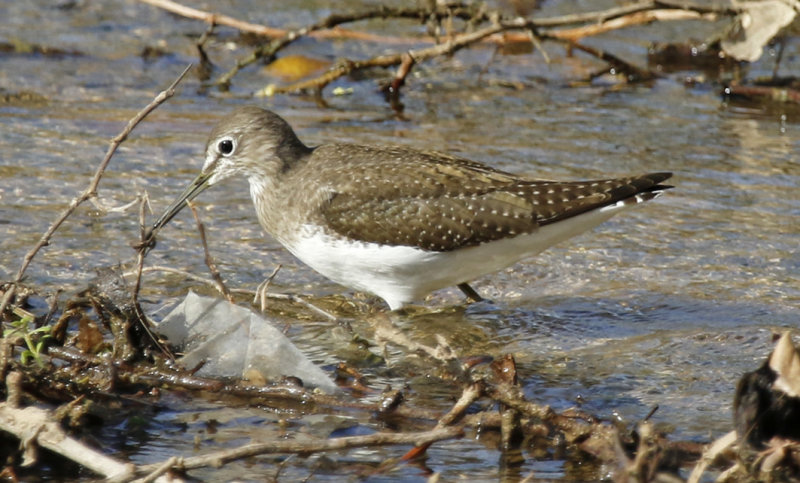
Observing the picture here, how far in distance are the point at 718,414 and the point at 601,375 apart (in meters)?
0.69

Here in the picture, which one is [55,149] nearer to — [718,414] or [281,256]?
[281,256]

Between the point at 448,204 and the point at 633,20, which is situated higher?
the point at 633,20

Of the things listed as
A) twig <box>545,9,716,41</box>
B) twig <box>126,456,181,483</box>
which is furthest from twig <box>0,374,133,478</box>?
twig <box>545,9,716,41</box>

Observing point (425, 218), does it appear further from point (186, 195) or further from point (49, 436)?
point (49, 436)


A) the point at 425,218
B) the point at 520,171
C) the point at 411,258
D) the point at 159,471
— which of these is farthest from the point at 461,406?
the point at 520,171

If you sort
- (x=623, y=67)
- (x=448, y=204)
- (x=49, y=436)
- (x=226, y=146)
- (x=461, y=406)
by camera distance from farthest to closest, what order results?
(x=623, y=67)
(x=226, y=146)
(x=448, y=204)
(x=461, y=406)
(x=49, y=436)

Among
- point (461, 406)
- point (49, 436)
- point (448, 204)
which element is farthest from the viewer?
point (448, 204)

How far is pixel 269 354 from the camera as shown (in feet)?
17.3

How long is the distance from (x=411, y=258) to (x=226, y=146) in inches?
62.5

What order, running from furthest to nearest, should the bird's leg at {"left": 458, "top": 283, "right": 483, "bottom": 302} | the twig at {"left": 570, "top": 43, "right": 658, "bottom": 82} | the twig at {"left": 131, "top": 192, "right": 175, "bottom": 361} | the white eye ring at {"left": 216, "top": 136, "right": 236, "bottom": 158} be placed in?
the twig at {"left": 570, "top": 43, "right": 658, "bottom": 82} < the white eye ring at {"left": 216, "top": 136, "right": 236, "bottom": 158} < the bird's leg at {"left": 458, "top": 283, "right": 483, "bottom": 302} < the twig at {"left": 131, "top": 192, "right": 175, "bottom": 361}

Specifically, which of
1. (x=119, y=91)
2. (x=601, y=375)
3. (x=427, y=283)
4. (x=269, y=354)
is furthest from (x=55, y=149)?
(x=601, y=375)

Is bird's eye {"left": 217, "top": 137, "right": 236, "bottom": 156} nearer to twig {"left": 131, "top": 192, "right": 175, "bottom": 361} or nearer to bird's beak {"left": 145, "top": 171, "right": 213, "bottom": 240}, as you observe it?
bird's beak {"left": 145, "top": 171, "right": 213, "bottom": 240}

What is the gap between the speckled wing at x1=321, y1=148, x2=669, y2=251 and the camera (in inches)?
257

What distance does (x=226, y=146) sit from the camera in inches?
288
